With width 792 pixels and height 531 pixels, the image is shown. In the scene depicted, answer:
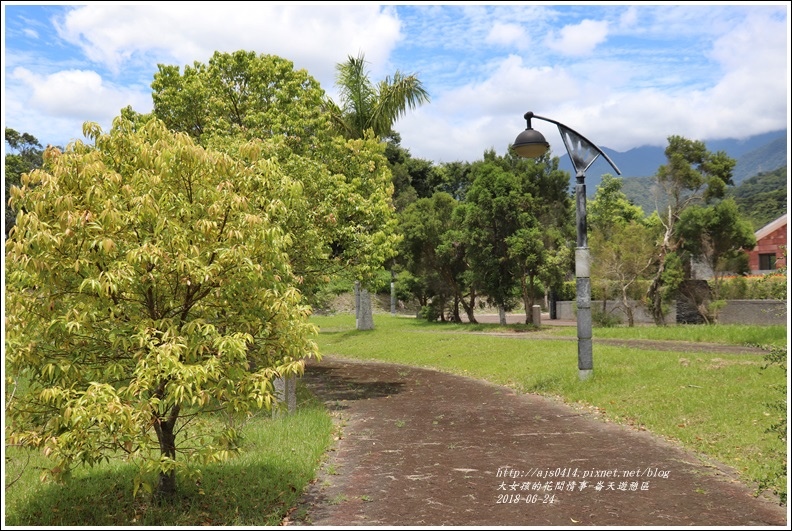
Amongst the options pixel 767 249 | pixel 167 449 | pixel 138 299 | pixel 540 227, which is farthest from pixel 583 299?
pixel 767 249

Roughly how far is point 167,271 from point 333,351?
77.9 feet

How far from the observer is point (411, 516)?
22.5 feet

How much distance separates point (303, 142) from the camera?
16672 mm

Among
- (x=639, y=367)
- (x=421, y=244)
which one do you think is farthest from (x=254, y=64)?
(x=421, y=244)

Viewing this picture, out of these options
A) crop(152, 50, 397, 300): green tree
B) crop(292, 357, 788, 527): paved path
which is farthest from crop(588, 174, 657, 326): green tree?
crop(292, 357, 788, 527): paved path

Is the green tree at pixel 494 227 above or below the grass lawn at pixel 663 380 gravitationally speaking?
above

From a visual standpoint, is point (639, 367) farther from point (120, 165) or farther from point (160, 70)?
point (160, 70)

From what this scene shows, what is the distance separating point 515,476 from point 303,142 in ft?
35.9

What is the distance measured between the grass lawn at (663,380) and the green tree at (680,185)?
22.3ft

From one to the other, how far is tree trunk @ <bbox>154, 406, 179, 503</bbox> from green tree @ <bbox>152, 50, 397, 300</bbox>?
278 inches

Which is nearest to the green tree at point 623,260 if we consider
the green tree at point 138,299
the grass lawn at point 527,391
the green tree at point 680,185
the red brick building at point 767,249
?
the green tree at point 680,185

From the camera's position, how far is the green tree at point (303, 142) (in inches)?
597

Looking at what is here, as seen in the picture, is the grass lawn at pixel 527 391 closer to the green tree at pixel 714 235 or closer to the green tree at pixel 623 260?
the green tree at pixel 623 260

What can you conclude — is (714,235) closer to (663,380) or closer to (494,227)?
(494,227)
